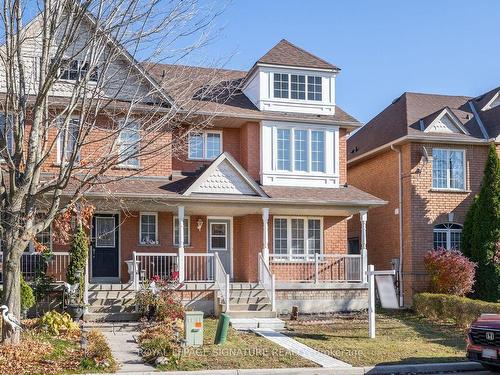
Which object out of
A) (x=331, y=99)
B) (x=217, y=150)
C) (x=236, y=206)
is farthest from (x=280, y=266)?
(x=331, y=99)

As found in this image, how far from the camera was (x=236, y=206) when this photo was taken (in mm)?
21734

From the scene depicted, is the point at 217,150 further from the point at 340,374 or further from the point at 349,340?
the point at 340,374

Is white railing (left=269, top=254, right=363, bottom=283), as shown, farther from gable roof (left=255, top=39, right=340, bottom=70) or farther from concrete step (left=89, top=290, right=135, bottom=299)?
gable roof (left=255, top=39, right=340, bottom=70)

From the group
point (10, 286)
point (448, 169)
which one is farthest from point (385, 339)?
point (448, 169)

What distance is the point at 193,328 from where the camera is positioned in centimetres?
1477

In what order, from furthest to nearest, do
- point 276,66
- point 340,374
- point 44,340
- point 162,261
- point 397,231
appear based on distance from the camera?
point 397,231 < point 276,66 < point 162,261 < point 44,340 < point 340,374

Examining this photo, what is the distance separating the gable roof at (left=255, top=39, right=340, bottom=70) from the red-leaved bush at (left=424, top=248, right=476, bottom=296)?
7.47 meters

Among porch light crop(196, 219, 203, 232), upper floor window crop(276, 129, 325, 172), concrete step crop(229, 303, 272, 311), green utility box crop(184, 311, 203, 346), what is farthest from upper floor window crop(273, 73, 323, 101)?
green utility box crop(184, 311, 203, 346)

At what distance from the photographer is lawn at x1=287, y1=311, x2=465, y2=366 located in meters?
14.8

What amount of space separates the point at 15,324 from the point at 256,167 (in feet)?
38.4

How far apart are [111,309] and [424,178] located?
1237 centimetres

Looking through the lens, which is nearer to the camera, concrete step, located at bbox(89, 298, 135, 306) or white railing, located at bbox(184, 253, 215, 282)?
concrete step, located at bbox(89, 298, 135, 306)

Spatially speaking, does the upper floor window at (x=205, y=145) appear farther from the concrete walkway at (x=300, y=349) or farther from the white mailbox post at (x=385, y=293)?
the white mailbox post at (x=385, y=293)

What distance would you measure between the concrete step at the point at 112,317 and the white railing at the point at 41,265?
2.15m
